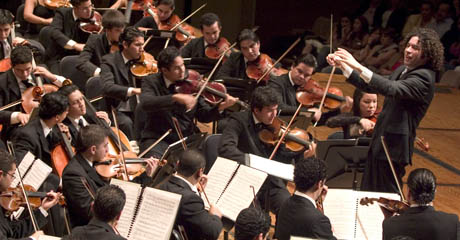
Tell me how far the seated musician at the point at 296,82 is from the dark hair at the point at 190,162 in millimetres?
1810

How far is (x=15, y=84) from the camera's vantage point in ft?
18.3

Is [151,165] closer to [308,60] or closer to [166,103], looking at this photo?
[166,103]

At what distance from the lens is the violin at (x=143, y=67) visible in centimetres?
618

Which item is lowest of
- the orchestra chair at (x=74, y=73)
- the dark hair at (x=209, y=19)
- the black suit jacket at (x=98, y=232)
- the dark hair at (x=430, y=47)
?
the orchestra chair at (x=74, y=73)

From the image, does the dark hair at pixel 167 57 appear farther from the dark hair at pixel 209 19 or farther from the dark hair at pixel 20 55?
the dark hair at pixel 209 19

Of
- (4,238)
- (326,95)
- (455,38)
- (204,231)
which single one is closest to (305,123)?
(326,95)

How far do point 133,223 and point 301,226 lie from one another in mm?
853

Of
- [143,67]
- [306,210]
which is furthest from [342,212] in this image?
[143,67]

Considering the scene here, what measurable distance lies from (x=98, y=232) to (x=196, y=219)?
0.67 m

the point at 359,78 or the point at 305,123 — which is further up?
the point at 359,78

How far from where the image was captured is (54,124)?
193 inches

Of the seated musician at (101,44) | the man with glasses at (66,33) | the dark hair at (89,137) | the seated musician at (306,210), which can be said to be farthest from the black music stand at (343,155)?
the man with glasses at (66,33)

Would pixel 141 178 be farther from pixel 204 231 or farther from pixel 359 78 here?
pixel 359 78

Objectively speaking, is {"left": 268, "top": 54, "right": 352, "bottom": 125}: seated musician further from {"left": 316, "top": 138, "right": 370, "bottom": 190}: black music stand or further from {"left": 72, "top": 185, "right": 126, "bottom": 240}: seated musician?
{"left": 72, "top": 185, "right": 126, "bottom": 240}: seated musician
